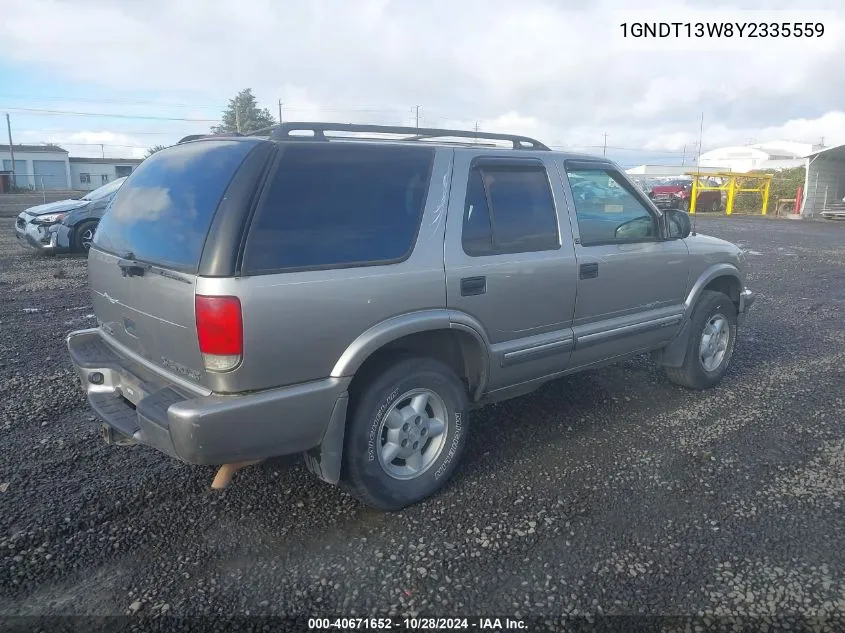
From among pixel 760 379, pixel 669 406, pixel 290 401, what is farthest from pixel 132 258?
pixel 760 379

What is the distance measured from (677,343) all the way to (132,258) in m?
3.90

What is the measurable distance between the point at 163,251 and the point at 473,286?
1.57 meters

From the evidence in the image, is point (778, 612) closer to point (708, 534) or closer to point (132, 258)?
point (708, 534)

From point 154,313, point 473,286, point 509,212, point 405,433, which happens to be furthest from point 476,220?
point 154,313

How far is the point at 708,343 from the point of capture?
525 centimetres

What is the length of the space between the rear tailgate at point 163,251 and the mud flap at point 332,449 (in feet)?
1.98

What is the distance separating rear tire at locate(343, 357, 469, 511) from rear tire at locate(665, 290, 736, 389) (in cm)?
234

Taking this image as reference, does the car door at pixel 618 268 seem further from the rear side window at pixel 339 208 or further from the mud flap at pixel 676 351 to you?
the rear side window at pixel 339 208

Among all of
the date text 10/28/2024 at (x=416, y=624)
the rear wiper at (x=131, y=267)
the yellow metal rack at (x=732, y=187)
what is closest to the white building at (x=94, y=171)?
the yellow metal rack at (x=732, y=187)

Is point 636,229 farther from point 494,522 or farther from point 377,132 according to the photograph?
point 494,522

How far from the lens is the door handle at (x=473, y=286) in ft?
11.4

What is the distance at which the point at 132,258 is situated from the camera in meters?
3.21

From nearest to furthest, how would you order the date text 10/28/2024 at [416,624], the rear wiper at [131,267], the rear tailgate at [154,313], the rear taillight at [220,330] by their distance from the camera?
the date text 10/28/2024 at [416,624], the rear taillight at [220,330], the rear tailgate at [154,313], the rear wiper at [131,267]

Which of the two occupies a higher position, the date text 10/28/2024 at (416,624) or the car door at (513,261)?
the car door at (513,261)
